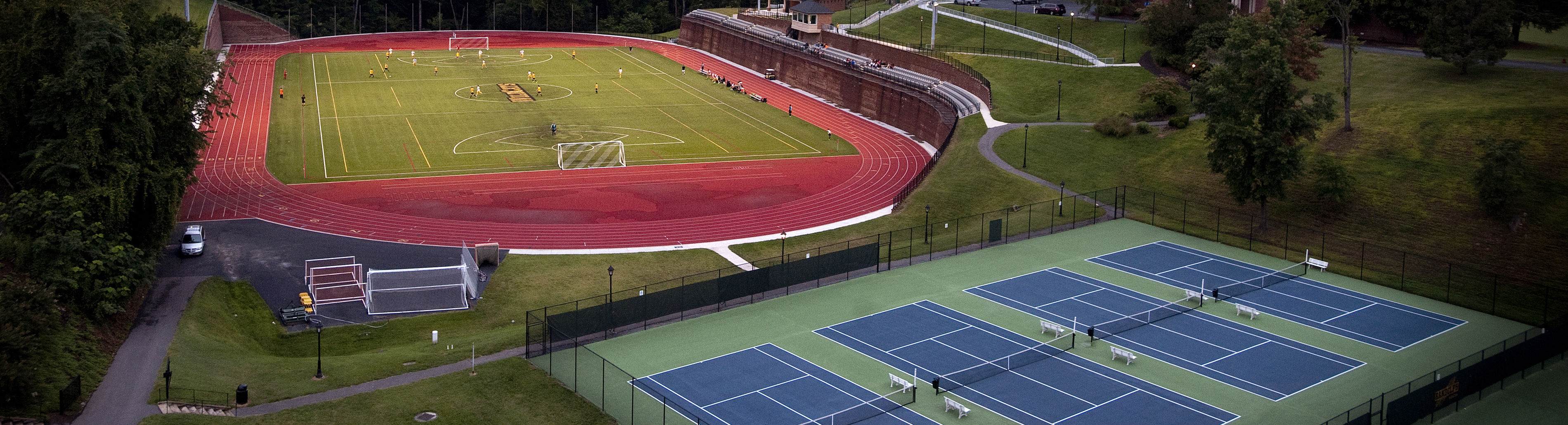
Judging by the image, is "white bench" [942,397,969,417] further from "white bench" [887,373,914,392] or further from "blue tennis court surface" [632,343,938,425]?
"white bench" [887,373,914,392]

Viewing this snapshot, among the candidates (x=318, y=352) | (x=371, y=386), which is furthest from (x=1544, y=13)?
(x=318, y=352)

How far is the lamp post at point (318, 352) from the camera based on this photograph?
116ft

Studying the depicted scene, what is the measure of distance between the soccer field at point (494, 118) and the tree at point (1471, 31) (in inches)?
1398

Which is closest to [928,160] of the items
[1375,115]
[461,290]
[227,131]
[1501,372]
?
[1375,115]

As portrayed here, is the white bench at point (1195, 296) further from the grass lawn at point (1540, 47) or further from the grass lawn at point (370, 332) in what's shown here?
the grass lawn at point (1540, 47)

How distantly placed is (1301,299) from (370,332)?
3538cm

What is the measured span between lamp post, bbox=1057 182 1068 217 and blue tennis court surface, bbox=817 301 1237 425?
15.2 meters

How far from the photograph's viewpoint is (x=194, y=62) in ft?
149

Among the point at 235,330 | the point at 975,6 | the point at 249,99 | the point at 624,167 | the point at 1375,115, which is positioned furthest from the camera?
the point at 975,6

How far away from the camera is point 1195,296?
45.0m

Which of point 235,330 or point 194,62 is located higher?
point 194,62

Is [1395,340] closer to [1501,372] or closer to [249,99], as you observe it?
[1501,372]

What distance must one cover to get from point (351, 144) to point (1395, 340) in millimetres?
61250

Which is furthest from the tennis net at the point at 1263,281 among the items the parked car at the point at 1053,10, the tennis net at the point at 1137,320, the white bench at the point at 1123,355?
the parked car at the point at 1053,10
